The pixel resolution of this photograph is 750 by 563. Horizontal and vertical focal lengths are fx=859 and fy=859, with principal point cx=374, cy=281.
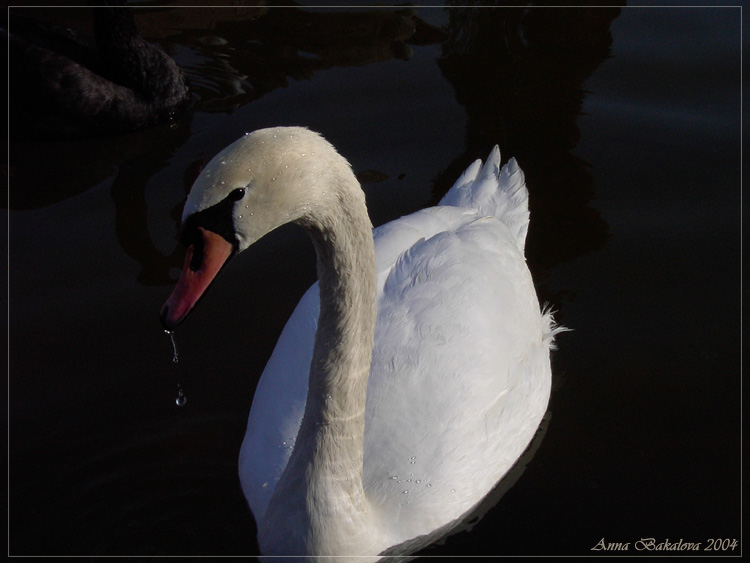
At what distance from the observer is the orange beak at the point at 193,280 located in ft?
9.02

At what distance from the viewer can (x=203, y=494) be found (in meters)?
4.39

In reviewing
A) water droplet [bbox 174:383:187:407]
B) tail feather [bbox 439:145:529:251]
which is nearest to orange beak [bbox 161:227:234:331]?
water droplet [bbox 174:383:187:407]

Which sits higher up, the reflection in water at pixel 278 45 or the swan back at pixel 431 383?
the reflection in water at pixel 278 45

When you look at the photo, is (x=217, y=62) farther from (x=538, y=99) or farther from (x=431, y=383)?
(x=431, y=383)

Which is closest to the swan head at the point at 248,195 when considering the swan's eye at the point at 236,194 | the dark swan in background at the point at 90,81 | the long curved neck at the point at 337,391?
the swan's eye at the point at 236,194

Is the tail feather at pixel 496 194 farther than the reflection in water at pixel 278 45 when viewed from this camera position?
No

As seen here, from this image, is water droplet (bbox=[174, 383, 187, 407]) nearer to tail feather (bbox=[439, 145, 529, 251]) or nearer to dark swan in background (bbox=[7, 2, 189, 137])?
tail feather (bbox=[439, 145, 529, 251])

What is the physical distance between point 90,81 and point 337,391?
4971mm

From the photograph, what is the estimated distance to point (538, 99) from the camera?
746 cm

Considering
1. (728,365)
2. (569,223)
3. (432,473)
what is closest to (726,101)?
(569,223)

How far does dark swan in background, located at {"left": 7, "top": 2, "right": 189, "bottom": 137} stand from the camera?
279 inches

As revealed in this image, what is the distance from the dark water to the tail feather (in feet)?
1.76

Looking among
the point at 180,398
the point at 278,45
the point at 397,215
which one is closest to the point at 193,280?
the point at 180,398

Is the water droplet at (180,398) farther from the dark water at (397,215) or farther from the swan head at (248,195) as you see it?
the swan head at (248,195)
